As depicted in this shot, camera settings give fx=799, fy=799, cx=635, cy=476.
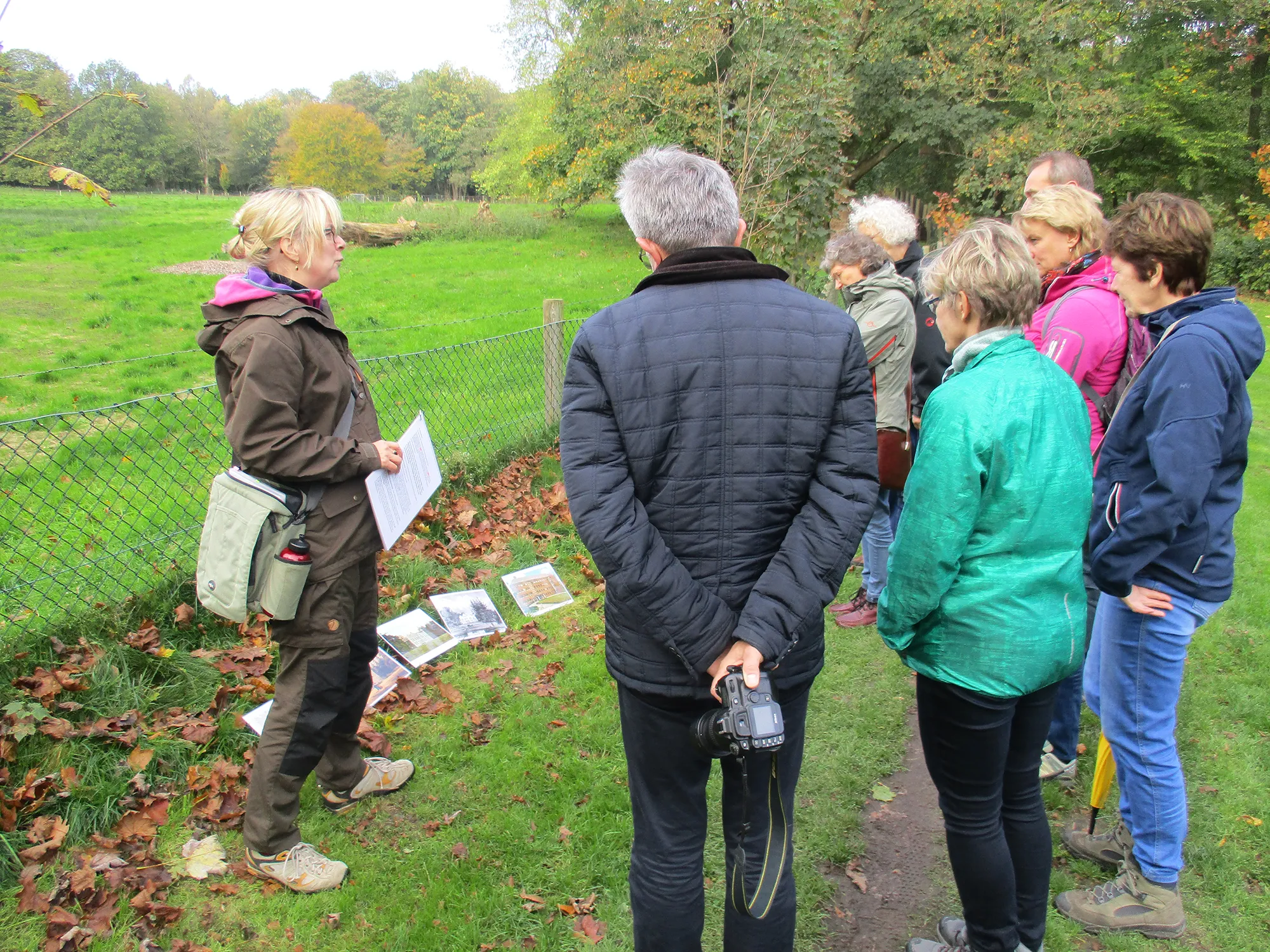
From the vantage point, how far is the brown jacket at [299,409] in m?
2.42

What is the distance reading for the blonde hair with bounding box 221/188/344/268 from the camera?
2533mm

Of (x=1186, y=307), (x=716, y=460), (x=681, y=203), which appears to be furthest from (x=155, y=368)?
(x=1186, y=307)

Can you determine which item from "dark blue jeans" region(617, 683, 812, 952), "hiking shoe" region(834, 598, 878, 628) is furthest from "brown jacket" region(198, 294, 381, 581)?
"hiking shoe" region(834, 598, 878, 628)

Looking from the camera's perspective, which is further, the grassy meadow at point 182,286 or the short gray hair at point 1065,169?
the grassy meadow at point 182,286

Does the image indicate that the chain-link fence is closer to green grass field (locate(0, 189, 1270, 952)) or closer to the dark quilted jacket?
green grass field (locate(0, 189, 1270, 952))

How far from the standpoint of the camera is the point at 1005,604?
2.08 meters

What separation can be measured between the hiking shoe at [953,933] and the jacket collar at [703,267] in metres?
2.17

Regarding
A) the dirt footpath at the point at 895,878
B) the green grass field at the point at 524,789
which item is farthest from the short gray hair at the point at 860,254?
the dirt footpath at the point at 895,878

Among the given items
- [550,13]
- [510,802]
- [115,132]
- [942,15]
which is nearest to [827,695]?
[510,802]

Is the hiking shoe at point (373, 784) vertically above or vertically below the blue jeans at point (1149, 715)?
below

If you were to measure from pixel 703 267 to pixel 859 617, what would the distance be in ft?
11.3

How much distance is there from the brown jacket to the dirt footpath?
6.95ft

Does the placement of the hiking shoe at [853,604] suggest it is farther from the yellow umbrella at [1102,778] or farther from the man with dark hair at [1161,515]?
the man with dark hair at [1161,515]

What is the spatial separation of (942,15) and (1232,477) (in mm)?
18619
